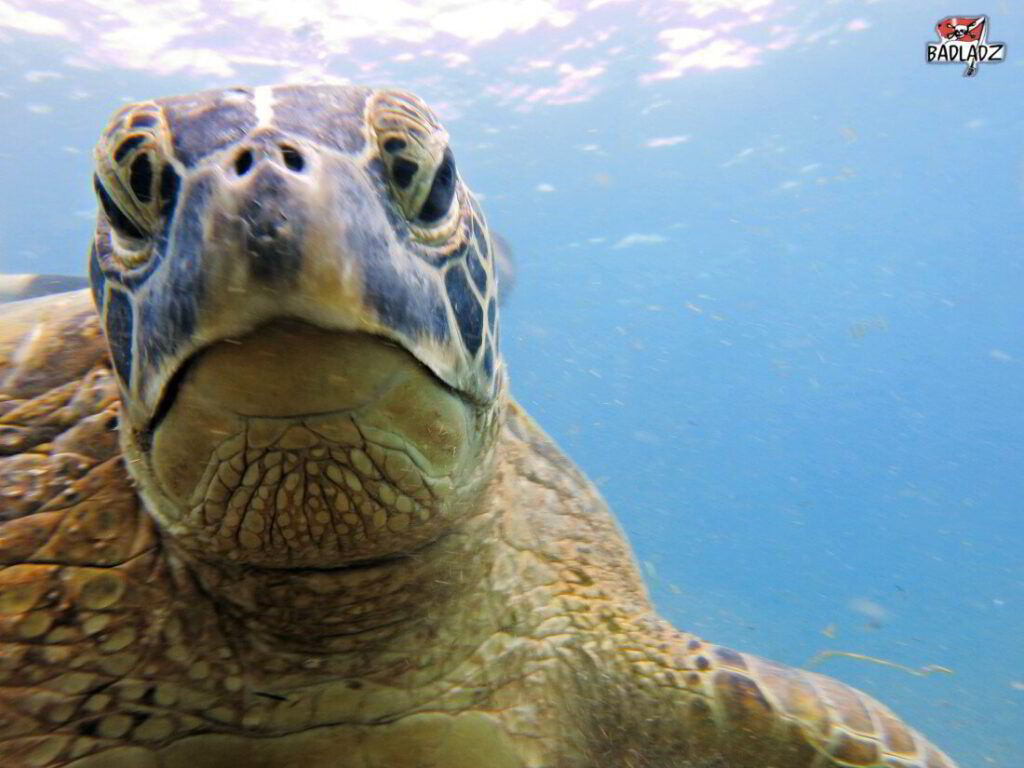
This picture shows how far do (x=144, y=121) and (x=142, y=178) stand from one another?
109 mm

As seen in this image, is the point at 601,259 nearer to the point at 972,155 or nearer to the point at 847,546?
the point at 972,155

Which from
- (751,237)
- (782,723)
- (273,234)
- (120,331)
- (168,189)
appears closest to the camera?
(273,234)

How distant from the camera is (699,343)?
5572 centimetres

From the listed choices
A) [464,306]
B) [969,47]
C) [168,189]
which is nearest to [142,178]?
[168,189]

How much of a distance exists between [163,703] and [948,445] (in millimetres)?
77111

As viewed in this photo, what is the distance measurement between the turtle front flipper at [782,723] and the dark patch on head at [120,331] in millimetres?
1440

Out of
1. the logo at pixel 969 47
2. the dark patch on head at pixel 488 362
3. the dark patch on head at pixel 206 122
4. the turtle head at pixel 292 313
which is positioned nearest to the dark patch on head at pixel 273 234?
the turtle head at pixel 292 313

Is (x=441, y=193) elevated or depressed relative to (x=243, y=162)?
elevated

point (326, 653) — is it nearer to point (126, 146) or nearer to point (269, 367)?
point (269, 367)

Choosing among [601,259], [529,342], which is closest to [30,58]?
[601,259]

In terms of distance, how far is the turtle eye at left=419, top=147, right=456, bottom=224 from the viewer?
1.09 meters

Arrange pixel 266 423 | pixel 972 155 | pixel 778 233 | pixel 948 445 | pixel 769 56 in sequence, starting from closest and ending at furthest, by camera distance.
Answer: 1. pixel 266 423
2. pixel 769 56
3. pixel 972 155
4. pixel 778 233
5. pixel 948 445

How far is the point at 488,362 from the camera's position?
4.16 ft

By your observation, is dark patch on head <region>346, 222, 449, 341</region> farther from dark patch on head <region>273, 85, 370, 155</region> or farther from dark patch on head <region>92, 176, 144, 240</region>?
dark patch on head <region>92, 176, 144, 240</region>
